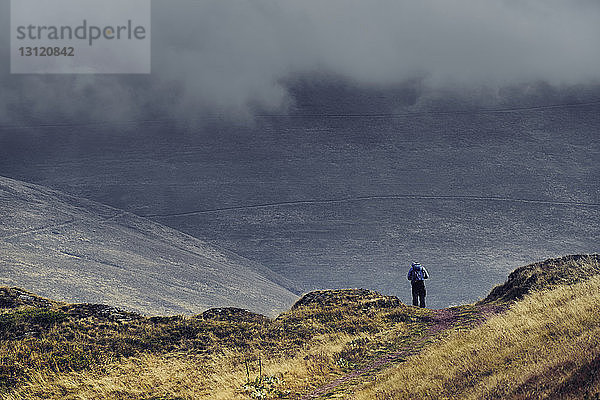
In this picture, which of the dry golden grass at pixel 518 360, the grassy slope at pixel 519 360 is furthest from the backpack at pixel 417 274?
the dry golden grass at pixel 518 360

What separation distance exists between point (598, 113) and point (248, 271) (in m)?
66.0

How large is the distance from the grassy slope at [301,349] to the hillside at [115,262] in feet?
111

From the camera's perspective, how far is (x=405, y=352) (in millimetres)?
16062

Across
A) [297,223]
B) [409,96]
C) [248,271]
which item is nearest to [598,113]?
[409,96]

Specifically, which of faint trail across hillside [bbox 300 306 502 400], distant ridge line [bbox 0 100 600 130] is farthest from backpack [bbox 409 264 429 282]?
distant ridge line [bbox 0 100 600 130]

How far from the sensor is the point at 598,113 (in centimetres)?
11156

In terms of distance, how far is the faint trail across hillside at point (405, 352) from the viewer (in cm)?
1398

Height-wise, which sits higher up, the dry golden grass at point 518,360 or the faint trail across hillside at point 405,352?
the dry golden grass at point 518,360

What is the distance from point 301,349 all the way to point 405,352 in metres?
2.91

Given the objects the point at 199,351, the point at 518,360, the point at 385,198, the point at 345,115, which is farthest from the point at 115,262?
the point at 518,360

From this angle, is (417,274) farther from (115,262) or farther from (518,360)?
(115,262)

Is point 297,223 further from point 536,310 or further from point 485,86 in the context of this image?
point 536,310

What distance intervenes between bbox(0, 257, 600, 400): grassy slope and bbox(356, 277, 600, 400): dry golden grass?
0.03 meters

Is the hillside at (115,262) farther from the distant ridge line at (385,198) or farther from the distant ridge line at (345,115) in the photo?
the distant ridge line at (345,115)
